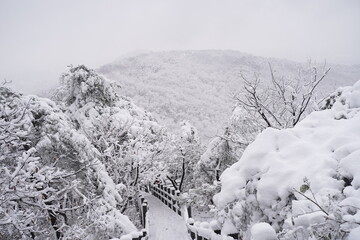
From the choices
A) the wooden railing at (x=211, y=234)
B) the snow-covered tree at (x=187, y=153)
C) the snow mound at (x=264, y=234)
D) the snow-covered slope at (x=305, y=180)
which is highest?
the snow-covered slope at (x=305, y=180)

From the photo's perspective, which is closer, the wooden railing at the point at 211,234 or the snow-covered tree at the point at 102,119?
the wooden railing at the point at 211,234

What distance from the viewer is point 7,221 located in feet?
11.5

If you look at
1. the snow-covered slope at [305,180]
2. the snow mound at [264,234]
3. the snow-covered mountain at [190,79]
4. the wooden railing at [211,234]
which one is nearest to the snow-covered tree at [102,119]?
the wooden railing at [211,234]

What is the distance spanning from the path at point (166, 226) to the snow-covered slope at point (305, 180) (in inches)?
265

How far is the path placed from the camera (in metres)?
9.52

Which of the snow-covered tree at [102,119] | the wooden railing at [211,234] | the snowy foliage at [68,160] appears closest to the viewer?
the wooden railing at [211,234]

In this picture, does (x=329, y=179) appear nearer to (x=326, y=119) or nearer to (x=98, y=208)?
(x=326, y=119)

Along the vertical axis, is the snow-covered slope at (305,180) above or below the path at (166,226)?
above

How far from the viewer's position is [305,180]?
6.61 ft

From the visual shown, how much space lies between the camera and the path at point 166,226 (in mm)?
9520

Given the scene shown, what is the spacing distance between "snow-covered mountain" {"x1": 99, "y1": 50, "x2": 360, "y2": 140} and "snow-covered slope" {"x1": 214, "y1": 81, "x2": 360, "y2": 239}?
29.1 metres

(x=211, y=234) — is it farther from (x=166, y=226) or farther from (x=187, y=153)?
(x=187, y=153)

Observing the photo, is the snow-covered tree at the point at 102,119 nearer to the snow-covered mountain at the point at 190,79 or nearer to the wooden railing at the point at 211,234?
the wooden railing at the point at 211,234

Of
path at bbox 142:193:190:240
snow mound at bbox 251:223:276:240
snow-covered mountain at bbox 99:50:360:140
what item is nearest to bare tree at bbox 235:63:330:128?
path at bbox 142:193:190:240
